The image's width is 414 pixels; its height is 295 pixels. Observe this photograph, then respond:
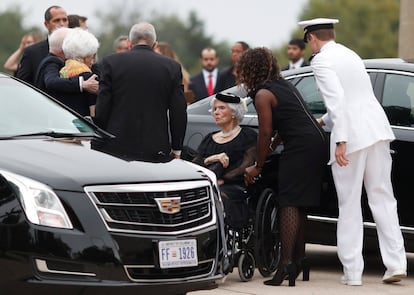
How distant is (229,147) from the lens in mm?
9766

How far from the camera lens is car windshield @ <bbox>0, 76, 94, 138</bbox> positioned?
8.06m

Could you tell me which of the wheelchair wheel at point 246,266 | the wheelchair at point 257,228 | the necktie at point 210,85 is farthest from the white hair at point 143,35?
the necktie at point 210,85

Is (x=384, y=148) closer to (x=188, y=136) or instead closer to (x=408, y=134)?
(x=408, y=134)

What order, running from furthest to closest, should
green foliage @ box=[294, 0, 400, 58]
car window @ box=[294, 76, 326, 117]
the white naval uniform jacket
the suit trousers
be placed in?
green foliage @ box=[294, 0, 400, 58] → car window @ box=[294, 76, 326, 117] → the suit trousers → the white naval uniform jacket

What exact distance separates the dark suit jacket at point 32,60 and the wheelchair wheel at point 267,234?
3.37 m

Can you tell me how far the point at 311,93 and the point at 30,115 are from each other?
2.82m

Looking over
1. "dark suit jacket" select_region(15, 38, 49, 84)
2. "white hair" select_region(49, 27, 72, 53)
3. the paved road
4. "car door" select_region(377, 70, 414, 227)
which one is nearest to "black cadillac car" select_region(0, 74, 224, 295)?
the paved road

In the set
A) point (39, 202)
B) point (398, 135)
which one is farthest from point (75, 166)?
point (398, 135)

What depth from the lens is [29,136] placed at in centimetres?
793

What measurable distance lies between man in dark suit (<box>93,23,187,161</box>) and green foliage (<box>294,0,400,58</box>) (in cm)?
9615

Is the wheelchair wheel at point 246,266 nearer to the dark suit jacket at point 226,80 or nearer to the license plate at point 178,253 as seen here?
the license plate at point 178,253

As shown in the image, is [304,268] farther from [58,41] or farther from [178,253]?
[58,41]

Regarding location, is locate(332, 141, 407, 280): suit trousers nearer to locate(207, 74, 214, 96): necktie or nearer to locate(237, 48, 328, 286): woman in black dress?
locate(237, 48, 328, 286): woman in black dress

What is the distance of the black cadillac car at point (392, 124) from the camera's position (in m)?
9.55
